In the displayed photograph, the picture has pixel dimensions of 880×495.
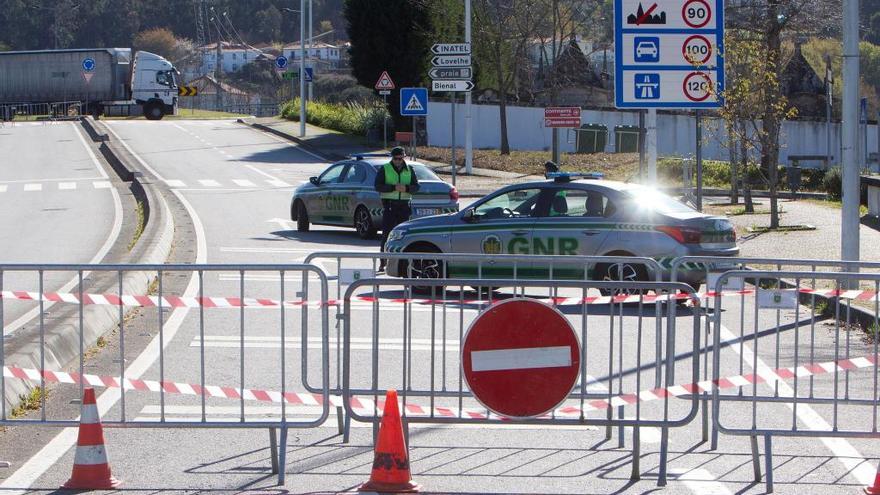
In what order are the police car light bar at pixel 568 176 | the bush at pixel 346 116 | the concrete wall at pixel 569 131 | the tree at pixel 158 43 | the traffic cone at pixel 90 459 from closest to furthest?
1. the traffic cone at pixel 90 459
2. the police car light bar at pixel 568 176
3. the concrete wall at pixel 569 131
4. the bush at pixel 346 116
5. the tree at pixel 158 43

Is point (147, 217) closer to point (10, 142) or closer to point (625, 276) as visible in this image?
point (625, 276)

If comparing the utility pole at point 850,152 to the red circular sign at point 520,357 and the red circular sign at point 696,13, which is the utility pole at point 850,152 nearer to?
the red circular sign at point 696,13

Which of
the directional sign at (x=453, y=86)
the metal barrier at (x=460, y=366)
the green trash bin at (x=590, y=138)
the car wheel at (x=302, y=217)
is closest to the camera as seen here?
the metal barrier at (x=460, y=366)

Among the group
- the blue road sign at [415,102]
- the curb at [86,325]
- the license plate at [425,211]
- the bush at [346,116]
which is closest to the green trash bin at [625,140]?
the bush at [346,116]

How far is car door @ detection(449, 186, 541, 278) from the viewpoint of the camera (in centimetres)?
1466

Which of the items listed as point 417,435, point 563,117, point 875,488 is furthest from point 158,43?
point 875,488

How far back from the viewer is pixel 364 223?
73.4 ft

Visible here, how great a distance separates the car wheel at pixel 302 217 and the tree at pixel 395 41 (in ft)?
91.3

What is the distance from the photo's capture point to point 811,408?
8664 mm

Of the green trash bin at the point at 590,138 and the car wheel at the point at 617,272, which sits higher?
the green trash bin at the point at 590,138

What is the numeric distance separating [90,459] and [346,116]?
52.3 m

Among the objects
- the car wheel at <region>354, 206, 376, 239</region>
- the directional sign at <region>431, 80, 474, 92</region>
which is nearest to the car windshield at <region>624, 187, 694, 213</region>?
the car wheel at <region>354, 206, 376, 239</region>

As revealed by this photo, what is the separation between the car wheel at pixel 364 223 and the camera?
2228cm

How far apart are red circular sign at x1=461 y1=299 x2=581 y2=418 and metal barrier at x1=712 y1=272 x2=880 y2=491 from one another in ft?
3.03
